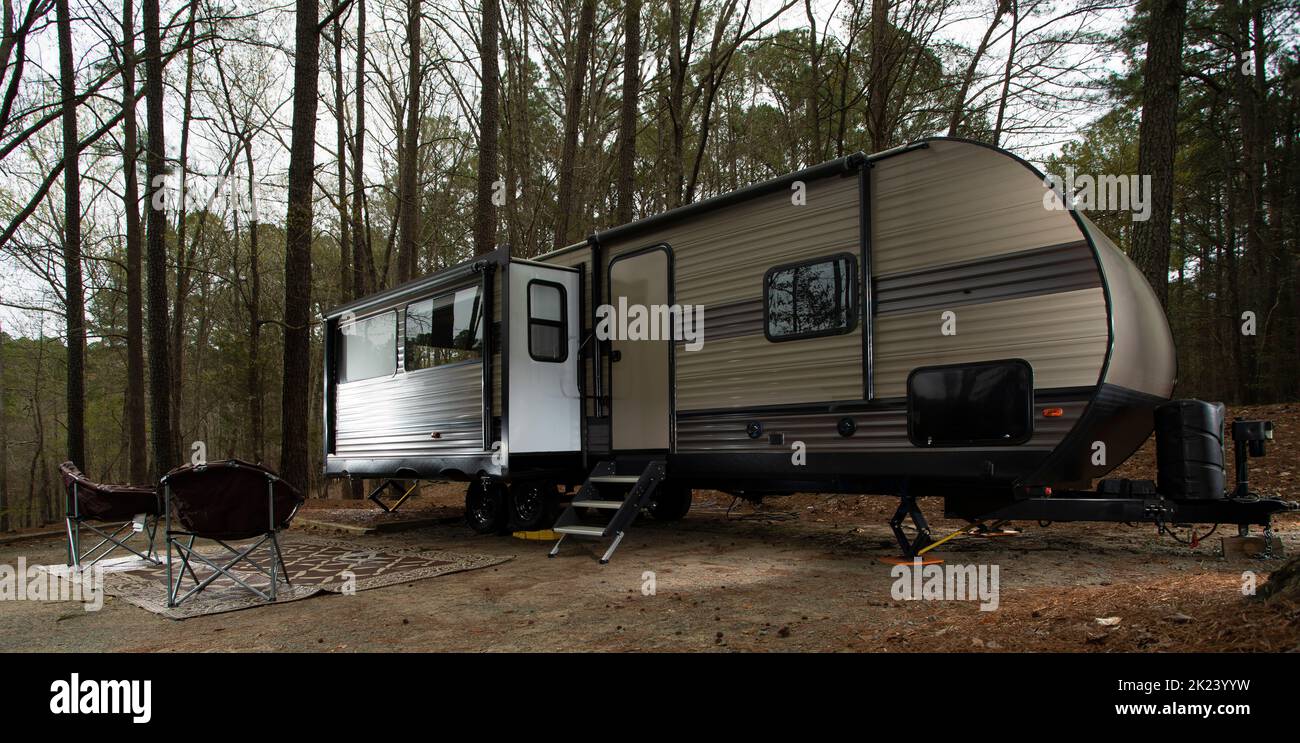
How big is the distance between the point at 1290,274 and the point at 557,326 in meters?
19.4

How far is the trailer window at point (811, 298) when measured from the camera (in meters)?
5.65

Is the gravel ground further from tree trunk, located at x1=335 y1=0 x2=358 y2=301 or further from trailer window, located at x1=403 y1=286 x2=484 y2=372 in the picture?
tree trunk, located at x1=335 y1=0 x2=358 y2=301

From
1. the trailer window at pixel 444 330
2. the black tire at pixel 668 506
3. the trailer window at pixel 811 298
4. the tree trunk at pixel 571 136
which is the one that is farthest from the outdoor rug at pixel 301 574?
the tree trunk at pixel 571 136

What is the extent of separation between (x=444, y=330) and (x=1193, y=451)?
22.2 ft

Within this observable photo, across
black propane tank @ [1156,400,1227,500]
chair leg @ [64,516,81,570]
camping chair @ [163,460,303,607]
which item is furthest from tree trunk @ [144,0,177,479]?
black propane tank @ [1156,400,1227,500]

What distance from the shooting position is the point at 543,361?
7590 millimetres

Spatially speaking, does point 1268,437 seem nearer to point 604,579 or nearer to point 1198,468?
point 1198,468

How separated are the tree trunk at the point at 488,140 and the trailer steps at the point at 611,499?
214 inches

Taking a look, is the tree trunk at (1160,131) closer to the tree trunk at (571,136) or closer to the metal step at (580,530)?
the metal step at (580,530)

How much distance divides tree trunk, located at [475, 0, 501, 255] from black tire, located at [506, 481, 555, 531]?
4.72 m

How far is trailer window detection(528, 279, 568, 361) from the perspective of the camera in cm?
760

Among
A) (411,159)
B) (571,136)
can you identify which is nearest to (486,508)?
(571,136)

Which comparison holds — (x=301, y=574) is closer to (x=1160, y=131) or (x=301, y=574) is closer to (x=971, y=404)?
(x=971, y=404)
